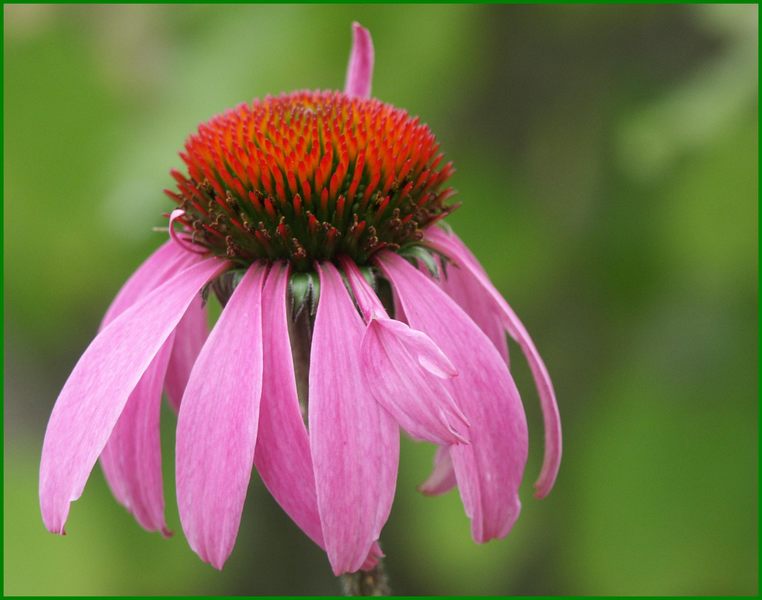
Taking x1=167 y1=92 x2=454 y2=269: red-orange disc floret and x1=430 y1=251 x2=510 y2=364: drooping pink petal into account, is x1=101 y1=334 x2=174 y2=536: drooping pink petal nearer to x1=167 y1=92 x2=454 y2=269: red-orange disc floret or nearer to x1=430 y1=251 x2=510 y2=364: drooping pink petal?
x1=167 y1=92 x2=454 y2=269: red-orange disc floret

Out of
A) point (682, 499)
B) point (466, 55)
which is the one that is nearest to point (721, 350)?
point (682, 499)

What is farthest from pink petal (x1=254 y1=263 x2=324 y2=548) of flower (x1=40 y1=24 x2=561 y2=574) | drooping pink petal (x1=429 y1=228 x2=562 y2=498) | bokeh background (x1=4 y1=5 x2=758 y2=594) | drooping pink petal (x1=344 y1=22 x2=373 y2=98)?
bokeh background (x1=4 y1=5 x2=758 y2=594)

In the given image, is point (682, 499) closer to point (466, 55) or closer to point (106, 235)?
point (466, 55)

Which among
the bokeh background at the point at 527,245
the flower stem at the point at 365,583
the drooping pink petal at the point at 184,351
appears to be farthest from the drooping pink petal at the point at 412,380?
the bokeh background at the point at 527,245

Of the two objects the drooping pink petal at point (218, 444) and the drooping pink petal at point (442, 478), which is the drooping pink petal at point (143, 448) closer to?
the drooping pink petal at point (218, 444)

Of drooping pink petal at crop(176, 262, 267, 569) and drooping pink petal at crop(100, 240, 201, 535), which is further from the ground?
drooping pink petal at crop(176, 262, 267, 569)

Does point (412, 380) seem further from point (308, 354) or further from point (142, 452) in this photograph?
point (142, 452)

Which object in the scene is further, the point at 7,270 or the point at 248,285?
the point at 7,270

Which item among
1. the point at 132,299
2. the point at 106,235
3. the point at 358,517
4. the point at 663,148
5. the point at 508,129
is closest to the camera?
the point at 358,517
